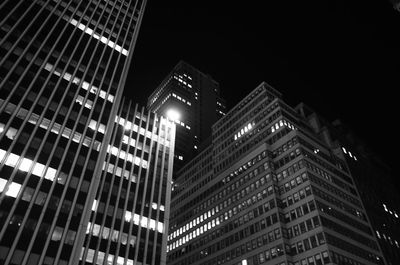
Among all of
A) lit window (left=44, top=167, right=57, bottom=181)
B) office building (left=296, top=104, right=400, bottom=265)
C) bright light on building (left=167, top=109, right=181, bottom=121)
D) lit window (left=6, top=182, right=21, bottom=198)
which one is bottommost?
lit window (left=6, top=182, right=21, bottom=198)

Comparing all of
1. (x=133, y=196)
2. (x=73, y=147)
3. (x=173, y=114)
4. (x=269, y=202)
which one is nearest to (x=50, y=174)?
(x=73, y=147)

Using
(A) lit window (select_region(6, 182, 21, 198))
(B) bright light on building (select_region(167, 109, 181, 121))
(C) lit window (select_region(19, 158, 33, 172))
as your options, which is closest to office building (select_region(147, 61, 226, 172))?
(B) bright light on building (select_region(167, 109, 181, 121))

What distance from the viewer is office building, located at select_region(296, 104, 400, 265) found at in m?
83.5

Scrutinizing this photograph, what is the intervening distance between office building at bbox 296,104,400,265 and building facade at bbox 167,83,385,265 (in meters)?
4.48

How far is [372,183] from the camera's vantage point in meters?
102

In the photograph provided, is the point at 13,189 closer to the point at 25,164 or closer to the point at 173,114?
the point at 25,164

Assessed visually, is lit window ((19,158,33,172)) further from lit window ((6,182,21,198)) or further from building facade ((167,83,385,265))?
building facade ((167,83,385,265))

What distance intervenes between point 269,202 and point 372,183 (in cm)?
4512

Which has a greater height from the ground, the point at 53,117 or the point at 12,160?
the point at 53,117

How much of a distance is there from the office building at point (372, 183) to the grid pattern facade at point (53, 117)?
Result: 214ft

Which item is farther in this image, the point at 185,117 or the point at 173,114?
the point at 185,117

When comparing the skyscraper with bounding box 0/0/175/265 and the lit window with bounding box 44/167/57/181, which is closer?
the skyscraper with bounding box 0/0/175/265

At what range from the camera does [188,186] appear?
113750 mm

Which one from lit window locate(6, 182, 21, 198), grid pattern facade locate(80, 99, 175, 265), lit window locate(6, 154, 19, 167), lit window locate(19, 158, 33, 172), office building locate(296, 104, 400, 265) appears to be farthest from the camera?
office building locate(296, 104, 400, 265)
